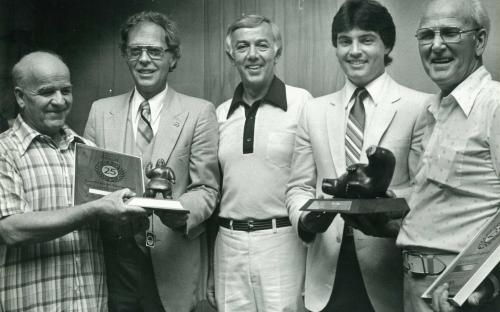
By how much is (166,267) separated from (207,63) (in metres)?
1.41

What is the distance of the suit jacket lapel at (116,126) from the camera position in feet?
9.35

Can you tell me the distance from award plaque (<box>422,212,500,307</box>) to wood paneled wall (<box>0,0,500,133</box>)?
4.43 feet

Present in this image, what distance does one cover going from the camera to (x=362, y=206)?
82.4 inches

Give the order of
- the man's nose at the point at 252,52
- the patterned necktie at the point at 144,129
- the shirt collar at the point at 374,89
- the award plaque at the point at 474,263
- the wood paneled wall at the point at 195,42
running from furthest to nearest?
1. the wood paneled wall at the point at 195,42
2. the man's nose at the point at 252,52
3. the patterned necktie at the point at 144,129
4. the shirt collar at the point at 374,89
5. the award plaque at the point at 474,263

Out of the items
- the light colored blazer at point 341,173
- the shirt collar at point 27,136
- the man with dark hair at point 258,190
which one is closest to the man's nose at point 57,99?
the shirt collar at point 27,136

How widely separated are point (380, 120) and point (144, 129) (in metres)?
1.05

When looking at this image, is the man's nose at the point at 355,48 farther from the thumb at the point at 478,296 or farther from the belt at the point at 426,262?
the thumb at the point at 478,296

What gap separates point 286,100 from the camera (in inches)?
116

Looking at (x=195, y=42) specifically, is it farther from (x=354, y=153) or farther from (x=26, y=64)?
(x=354, y=153)

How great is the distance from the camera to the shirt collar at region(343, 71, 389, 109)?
8.31 feet

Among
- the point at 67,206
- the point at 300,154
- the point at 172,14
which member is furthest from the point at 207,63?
the point at 67,206

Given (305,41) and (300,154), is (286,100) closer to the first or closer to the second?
(300,154)

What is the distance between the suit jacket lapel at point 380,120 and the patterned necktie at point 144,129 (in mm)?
966

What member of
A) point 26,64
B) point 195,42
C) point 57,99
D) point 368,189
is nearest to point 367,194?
point 368,189
